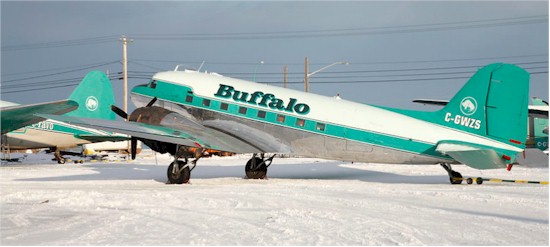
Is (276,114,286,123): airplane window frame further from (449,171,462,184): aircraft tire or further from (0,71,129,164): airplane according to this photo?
(0,71,129,164): airplane

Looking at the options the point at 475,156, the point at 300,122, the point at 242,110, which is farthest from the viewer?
the point at 242,110

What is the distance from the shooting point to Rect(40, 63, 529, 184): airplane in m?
19.0

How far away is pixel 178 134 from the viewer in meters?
20.1

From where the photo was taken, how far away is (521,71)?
18875 millimetres

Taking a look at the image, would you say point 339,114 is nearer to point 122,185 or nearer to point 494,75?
point 494,75

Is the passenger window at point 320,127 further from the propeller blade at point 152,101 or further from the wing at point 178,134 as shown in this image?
the propeller blade at point 152,101

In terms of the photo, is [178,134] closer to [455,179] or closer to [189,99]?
[189,99]

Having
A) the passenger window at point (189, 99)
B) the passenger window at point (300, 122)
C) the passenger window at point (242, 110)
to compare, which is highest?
the passenger window at point (189, 99)

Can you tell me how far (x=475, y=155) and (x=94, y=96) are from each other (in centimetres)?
2772

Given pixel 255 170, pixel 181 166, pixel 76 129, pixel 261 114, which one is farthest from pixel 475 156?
pixel 76 129

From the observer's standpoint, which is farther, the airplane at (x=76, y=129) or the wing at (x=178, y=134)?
the airplane at (x=76, y=129)

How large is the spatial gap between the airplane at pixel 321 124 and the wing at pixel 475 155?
3cm

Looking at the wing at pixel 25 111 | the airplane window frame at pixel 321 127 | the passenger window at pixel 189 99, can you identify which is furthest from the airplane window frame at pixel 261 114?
the wing at pixel 25 111

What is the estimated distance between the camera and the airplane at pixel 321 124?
62.2 feet
